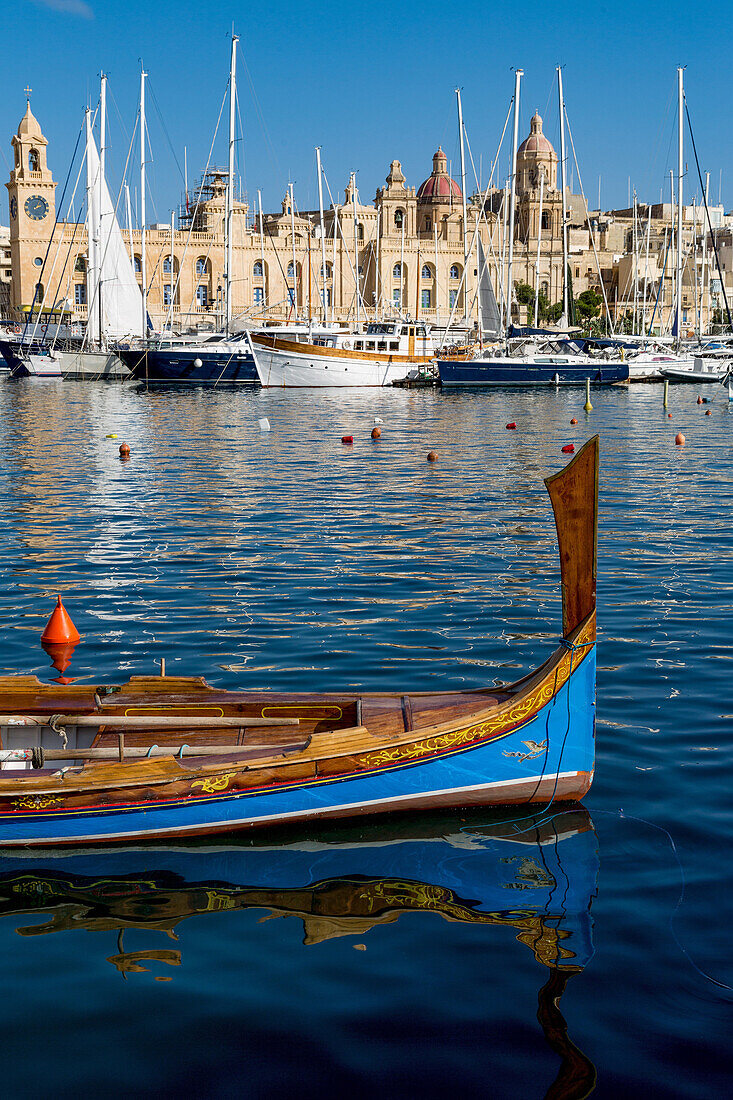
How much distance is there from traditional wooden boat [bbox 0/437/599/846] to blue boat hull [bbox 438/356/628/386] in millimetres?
49785

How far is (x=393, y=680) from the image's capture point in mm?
9648

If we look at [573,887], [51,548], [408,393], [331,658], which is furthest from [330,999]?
[408,393]

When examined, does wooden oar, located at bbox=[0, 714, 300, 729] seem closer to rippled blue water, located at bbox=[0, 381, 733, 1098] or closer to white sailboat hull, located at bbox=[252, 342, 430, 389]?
rippled blue water, located at bbox=[0, 381, 733, 1098]

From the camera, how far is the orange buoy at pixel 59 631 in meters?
10.7

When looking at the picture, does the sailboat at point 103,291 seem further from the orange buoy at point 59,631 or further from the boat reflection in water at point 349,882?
the boat reflection in water at point 349,882

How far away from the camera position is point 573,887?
245 inches

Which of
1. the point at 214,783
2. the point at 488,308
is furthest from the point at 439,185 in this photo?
the point at 214,783

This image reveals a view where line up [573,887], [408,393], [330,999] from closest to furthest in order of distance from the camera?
[330,999] < [573,887] < [408,393]

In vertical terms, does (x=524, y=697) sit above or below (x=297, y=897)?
above

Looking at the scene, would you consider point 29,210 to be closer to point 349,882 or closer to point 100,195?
point 100,195

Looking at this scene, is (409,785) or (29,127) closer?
(409,785)

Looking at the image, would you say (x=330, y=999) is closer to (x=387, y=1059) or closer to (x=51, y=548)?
(x=387, y=1059)

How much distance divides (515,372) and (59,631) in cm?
4817

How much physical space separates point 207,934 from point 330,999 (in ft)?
2.83
